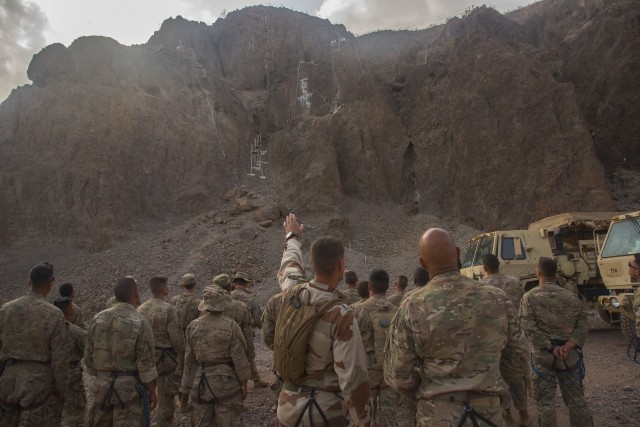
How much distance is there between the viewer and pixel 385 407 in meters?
5.37

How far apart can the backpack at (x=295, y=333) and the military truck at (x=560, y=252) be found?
9.46 meters

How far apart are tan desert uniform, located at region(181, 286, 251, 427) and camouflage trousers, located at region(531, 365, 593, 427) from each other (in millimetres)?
3412

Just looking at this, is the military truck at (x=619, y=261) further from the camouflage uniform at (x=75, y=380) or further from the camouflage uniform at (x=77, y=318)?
the camouflage uniform at (x=77, y=318)

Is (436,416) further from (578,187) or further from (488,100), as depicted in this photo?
(488,100)

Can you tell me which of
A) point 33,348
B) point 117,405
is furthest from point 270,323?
point 33,348

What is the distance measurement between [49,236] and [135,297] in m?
25.7

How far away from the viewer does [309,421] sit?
2.76m

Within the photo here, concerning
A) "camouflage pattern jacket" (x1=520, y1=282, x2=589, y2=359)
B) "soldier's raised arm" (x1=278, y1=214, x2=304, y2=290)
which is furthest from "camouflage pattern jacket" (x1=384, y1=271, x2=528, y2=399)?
"camouflage pattern jacket" (x1=520, y1=282, x2=589, y2=359)

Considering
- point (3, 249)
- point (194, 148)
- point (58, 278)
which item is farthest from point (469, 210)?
point (3, 249)

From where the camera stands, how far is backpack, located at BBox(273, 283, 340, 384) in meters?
2.73

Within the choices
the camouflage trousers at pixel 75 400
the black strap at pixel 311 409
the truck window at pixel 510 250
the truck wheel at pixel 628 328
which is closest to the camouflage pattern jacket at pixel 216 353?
the camouflage trousers at pixel 75 400

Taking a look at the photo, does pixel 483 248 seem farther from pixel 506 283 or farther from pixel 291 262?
pixel 291 262

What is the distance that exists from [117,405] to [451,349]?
3.65m

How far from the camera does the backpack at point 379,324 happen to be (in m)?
5.41
